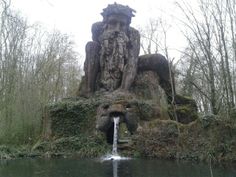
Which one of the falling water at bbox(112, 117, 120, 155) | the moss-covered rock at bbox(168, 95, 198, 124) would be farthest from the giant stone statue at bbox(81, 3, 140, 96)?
the falling water at bbox(112, 117, 120, 155)

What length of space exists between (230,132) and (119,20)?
30.0 feet

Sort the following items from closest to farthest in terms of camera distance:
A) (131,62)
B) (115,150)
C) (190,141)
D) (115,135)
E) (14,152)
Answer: (190,141), (115,150), (115,135), (14,152), (131,62)

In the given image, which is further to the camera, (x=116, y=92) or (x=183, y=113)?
(x=183, y=113)

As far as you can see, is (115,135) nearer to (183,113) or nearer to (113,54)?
(183,113)

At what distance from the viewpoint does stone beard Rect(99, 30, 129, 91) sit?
65.0 ft

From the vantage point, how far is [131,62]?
1992cm

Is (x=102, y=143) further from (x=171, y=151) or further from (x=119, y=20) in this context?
(x=119, y=20)

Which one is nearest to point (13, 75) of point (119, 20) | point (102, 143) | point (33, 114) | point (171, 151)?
point (33, 114)

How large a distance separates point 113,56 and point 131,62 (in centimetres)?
81

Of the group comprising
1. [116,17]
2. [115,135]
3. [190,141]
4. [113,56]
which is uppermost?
[116,17]

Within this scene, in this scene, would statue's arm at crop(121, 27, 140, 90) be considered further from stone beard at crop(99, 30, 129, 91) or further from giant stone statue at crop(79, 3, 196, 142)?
stone beard at crop(99, 30, 129, 91)

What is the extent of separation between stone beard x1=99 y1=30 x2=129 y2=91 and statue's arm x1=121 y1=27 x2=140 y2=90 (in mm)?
224

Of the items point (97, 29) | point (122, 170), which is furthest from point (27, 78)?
point (122, 170)

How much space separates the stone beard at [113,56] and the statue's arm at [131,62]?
0.22 metres
